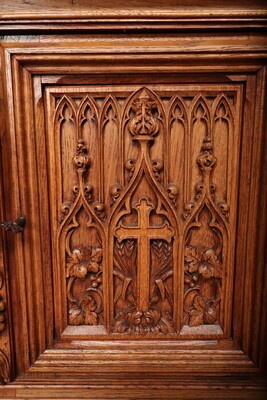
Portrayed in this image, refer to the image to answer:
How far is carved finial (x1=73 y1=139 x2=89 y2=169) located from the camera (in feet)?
2.72

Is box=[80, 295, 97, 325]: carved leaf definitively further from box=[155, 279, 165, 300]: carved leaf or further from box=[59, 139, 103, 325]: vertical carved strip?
box=[155, 279, 165, 300]: carved leaf

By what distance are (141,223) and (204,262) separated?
0.21 m

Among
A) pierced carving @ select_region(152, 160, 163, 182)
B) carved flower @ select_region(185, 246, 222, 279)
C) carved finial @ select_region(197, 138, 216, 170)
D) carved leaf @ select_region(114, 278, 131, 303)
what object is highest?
carved finial @ select_region(197, 138, 216, 170)

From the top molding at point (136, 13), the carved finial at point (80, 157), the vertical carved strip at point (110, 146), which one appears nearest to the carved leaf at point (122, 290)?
the vertical carved strip at point (110, 146)

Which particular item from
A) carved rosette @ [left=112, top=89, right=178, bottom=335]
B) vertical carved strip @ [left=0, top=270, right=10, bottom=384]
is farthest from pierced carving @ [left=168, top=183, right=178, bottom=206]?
vertical carved strip @ [left=0, top=270, right=10, bottom=384]

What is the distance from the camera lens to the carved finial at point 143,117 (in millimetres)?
819

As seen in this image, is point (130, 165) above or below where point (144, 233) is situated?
above

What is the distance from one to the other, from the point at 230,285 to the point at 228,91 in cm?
52

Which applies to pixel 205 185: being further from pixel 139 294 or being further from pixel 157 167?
pixel 139 294

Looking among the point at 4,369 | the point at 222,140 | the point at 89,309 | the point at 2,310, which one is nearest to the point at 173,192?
the point at 222,140

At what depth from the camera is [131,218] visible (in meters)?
0.88

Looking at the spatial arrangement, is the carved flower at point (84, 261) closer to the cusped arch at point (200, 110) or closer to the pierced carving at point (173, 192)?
the pierced carving at point (173, 192)

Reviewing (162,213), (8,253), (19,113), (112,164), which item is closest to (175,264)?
(162,213)

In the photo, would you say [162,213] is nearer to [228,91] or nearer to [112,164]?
[112,164]
